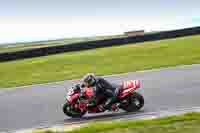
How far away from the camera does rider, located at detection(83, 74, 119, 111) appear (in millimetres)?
11156

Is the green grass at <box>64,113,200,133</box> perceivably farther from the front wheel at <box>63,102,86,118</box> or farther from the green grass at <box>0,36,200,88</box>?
the green grass at <box>0,36,200,88</box>

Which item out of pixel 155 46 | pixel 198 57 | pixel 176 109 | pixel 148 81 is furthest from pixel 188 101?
pixel 155 46

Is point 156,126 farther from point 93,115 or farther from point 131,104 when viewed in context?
point 93,115

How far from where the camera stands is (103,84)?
11.2 metres

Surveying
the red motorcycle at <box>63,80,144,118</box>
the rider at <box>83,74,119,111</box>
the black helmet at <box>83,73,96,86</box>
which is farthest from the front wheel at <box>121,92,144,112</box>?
the black helmet at <box>83,73,96,86</box>

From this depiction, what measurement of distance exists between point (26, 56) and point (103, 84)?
1705cm

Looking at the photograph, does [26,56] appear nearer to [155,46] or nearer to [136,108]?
[155,46]

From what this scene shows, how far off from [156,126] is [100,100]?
8.81 ft

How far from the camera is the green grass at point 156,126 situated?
8434 millimetres

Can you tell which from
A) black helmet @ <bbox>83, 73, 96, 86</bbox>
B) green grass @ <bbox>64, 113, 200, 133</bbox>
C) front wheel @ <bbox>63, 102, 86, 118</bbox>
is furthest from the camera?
front wheel @ <bbox>63, 102, 86, 118</bbox>

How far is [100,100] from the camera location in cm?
1123

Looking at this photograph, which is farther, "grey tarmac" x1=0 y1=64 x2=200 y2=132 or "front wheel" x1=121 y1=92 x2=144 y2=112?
"grey tarmac" x1=0 y1=64 x2=200 y2=132

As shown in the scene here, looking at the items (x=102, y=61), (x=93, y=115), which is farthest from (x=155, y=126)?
(x=102, y=61)

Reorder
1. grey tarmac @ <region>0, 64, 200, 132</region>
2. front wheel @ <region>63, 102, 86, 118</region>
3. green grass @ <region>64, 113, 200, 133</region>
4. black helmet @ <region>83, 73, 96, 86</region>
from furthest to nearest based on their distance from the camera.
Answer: front wheel @ <region>63, 102, 86, 118</region> → grey tarmac @ <region>0, 64, 200, 132</region> → black helmet @ <region>83, 73, 96, 86</region> → green grass @ <region>64, 113, 200, 133</region>
